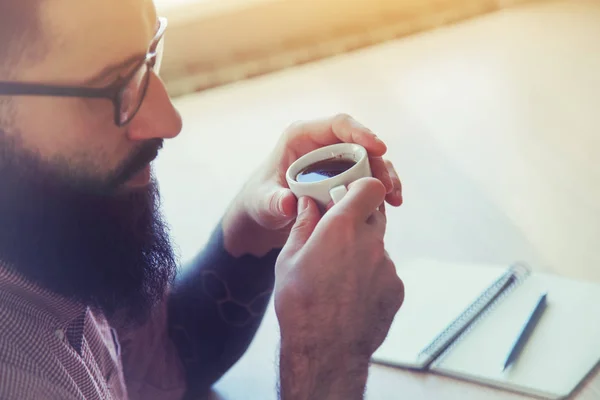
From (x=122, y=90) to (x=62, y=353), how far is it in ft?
0.92

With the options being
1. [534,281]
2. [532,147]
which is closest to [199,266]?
[534,281]

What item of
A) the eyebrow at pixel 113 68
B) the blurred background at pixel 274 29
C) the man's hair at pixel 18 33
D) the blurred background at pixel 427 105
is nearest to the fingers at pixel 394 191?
the blurred background at pixel 427 105

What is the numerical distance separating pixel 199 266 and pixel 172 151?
699mm

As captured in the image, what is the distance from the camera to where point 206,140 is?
1690 mm

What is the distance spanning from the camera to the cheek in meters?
0.69

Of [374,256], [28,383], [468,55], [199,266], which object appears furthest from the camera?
[468,55]

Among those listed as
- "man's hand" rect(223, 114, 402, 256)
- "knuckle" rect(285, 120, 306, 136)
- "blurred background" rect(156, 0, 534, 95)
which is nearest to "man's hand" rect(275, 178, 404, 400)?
"man's hand" rect(223, 114, 402, 256)

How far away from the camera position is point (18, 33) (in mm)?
638

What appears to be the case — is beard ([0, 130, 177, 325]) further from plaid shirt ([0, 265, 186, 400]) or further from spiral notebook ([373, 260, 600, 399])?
spiral notebook ([373, 260, 600, 399])

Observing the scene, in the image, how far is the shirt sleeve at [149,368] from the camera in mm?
936

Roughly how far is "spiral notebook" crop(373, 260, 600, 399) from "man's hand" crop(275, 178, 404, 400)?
0.16m

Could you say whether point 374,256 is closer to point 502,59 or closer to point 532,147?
point 532,147

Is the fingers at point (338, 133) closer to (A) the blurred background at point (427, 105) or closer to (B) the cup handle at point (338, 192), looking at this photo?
(B) the cup handle at point (338, 192)

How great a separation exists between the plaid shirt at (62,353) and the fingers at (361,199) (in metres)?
0.31
